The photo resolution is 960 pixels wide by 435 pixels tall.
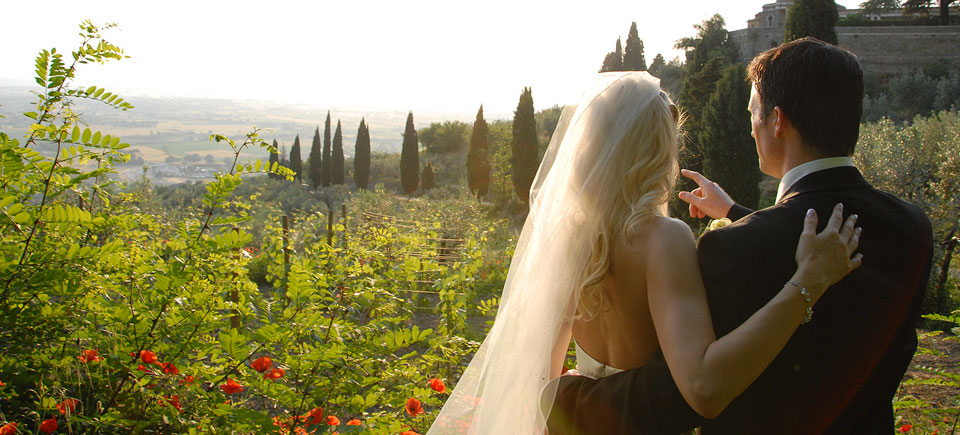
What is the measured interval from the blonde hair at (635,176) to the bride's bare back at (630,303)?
0.04 m

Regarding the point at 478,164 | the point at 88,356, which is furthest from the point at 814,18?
the point at 88,356

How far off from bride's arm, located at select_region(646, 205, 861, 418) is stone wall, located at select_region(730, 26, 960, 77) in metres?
31.9

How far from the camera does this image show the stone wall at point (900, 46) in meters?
26.9

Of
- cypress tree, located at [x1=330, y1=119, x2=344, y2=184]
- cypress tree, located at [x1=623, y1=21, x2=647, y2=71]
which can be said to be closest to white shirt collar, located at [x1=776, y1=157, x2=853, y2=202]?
cypress tree, located at [x1=330, y1=119, x2=344, y2=184]

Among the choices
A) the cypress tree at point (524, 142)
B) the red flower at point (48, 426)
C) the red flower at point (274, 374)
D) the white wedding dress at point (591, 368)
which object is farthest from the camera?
the cypress tree at point (524, 142)

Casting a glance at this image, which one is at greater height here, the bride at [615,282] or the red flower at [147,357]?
the bride at [615,282]

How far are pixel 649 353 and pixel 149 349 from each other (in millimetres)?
1837

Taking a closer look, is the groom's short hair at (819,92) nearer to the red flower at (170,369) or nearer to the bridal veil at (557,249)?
the bridal veil at (557,249)

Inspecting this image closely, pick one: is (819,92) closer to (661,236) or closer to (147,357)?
(661,236)

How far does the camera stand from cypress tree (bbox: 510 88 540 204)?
20.3m

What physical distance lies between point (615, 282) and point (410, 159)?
24.8 meters

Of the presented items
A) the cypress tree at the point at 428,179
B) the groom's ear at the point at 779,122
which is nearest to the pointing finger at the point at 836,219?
the groom's ear at the point at 779,122

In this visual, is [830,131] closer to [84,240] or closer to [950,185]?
[84,240]

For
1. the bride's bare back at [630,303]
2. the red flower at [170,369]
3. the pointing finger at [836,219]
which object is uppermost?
the pointing finger at [836,219]
